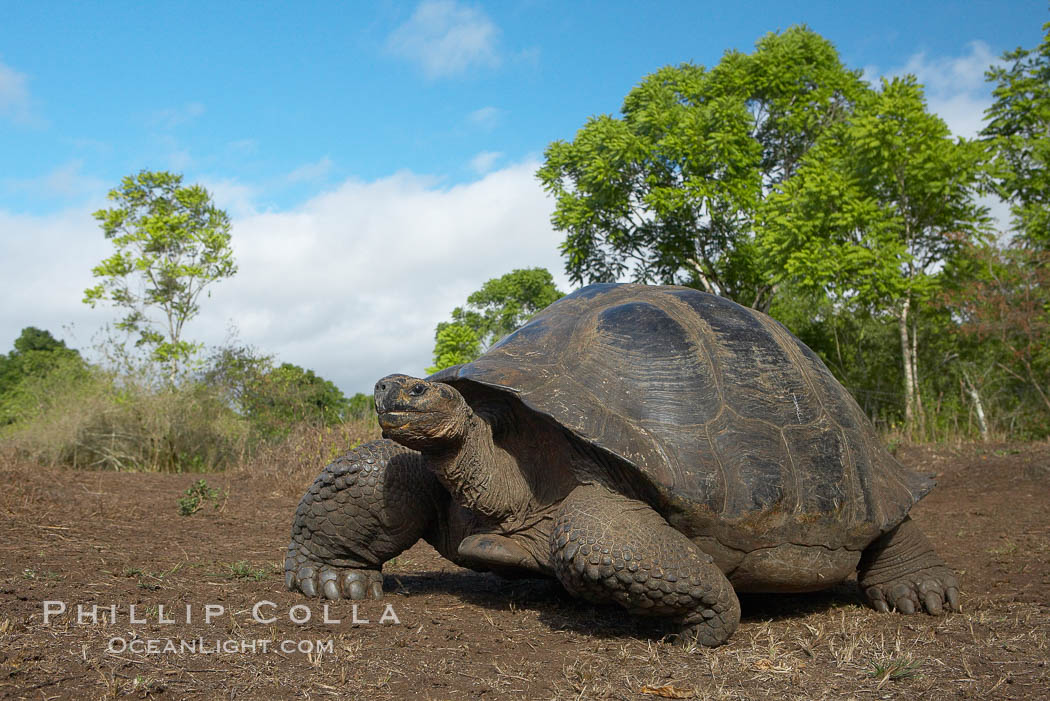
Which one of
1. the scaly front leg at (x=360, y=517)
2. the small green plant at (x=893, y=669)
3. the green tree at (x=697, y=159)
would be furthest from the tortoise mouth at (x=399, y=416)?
the green tree at (x=697, y=159)

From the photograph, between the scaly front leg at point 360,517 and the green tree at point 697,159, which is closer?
the scaly front leg at point 360,517

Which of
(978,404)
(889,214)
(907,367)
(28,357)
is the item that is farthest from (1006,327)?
(28,357)

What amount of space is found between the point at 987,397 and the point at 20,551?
16.3m

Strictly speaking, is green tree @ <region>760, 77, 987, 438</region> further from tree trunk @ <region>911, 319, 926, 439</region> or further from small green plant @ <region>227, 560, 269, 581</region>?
small green plant @ <region>227, 560, 269, 581</region>

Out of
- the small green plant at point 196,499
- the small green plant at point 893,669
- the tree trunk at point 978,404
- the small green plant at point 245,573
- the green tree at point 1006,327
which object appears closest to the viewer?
the small green plant at point 893,669

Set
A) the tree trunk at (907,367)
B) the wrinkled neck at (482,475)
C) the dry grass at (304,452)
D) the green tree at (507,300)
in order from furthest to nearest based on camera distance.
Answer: the green tree at (507,300) < the tree trunk at (907,367) < the dry grass at (304,452) < the wrinkled neck at (482,475)

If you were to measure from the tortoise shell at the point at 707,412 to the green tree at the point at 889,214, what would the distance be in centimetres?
1193

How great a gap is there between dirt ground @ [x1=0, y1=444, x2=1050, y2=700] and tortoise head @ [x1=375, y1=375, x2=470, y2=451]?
845 millimetres

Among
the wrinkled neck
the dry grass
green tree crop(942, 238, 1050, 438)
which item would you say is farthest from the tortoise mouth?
green tree crop(942, 238, 1050, 438)

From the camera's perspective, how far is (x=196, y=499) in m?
7.43

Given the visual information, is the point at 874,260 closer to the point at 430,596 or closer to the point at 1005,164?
the point at 1005,164

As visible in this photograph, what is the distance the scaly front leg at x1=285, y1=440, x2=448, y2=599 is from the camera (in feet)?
12.9

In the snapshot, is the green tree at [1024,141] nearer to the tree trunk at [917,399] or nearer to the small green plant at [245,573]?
the tree trunk at [917,399]

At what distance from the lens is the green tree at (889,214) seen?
15.5m
